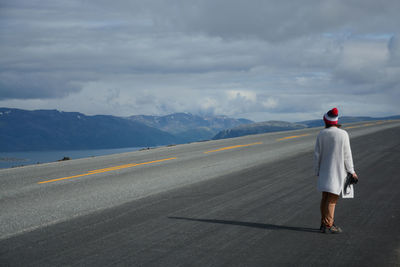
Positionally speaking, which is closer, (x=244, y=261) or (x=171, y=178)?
(x=244, y=261)

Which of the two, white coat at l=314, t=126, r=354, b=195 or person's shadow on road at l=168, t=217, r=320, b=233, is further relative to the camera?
person's shadow on road at l=168, t=217, r=320, b=233

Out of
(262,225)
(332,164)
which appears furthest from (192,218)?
(332,164)

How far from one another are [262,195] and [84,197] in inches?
151

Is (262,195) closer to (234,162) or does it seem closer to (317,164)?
(317,164)

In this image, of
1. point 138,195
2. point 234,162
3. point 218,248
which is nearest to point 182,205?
point 138,195

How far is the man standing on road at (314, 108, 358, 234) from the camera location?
6305 millimetres

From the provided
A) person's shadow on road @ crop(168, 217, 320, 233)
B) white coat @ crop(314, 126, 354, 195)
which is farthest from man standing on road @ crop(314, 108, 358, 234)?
person's shadow on road @ crop(168, 217, 320, 233)

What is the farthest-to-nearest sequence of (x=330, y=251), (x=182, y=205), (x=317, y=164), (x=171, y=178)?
(x=171, y=178) → (x=182, y=205) → (x=317, y=164) → (x=330, y=251)

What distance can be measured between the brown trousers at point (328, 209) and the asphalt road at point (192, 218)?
0.25m

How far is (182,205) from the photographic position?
26.8ft

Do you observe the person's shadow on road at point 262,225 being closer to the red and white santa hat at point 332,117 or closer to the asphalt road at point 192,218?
the asphalt road at point 192,218

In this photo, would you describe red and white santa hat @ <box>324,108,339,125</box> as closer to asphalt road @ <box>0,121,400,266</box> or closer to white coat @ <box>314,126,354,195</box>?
white coat @ <box>314,126,354,195</box>

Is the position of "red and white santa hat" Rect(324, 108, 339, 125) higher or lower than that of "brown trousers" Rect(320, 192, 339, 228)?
higher

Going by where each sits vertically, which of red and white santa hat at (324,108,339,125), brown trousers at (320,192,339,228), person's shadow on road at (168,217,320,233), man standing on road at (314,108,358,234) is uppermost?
red and white santa hat at (324,108,339,125)
